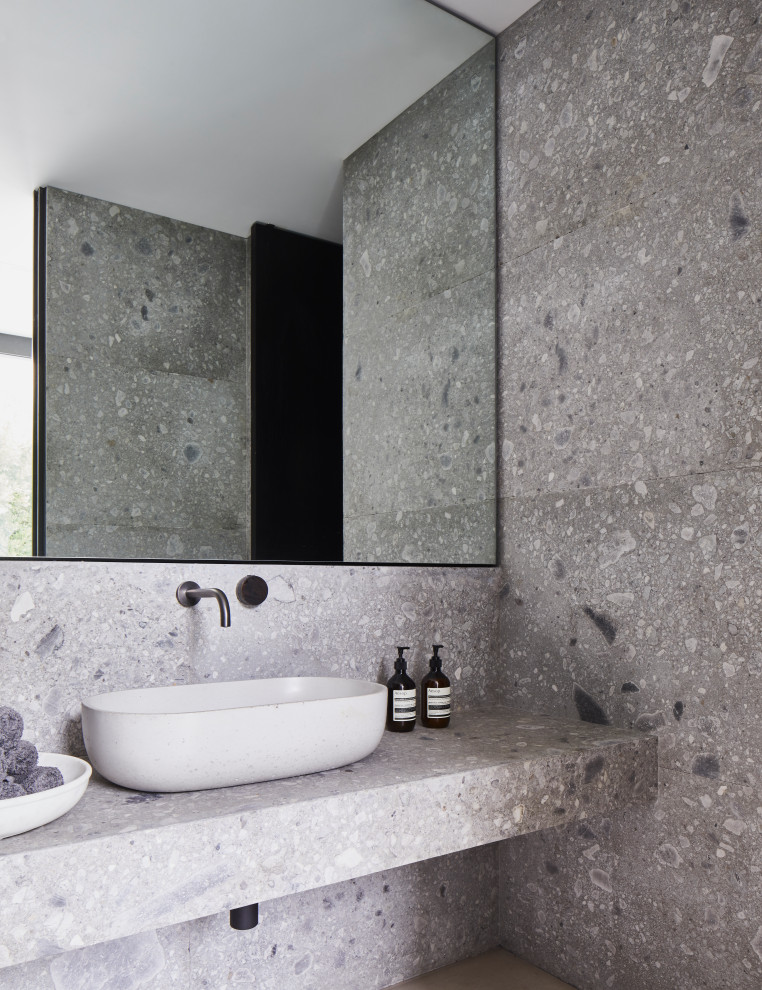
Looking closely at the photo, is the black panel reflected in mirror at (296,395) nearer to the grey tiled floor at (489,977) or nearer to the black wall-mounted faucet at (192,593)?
the black wall-mounted faucet at (192,593)

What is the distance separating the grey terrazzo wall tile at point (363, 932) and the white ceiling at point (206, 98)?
1402 mm

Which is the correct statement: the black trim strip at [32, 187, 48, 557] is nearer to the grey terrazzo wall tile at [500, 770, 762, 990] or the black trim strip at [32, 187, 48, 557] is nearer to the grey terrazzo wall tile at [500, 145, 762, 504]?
the grey terrazzo wall tile at [500, 145, 762, 504]

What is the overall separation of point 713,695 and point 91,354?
145cm

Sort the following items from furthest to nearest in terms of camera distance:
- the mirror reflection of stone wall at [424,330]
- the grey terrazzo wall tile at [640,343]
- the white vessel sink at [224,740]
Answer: the mirror reflection of stone wall at [424,330] → the grey terrazzo wall tile at [640,343] → the white vessel sink at [224,740]

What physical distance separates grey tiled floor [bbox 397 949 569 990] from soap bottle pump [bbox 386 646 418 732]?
0.70 meters

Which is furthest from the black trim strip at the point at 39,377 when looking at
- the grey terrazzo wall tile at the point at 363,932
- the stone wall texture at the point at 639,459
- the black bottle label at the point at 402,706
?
the stone wall texture at the point at 639,459

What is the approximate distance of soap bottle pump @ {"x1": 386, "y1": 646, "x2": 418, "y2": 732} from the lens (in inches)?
68.8

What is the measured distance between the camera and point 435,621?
78.0 inches

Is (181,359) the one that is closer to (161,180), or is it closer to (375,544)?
(161,180)

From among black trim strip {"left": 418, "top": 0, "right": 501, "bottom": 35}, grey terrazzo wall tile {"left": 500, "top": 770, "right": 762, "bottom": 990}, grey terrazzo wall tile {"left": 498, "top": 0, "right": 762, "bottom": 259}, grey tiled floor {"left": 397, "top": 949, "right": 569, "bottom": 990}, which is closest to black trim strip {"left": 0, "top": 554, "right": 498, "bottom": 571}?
grey terrazzo wall tile {"left": 500, "top": 770, "right": 762, "bottom": 990}

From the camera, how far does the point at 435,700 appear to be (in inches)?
70.9

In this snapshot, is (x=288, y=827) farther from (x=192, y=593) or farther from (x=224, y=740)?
(x=192, y=593)

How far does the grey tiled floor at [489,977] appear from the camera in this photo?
1.90m

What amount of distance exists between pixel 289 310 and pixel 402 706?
0.96 m
